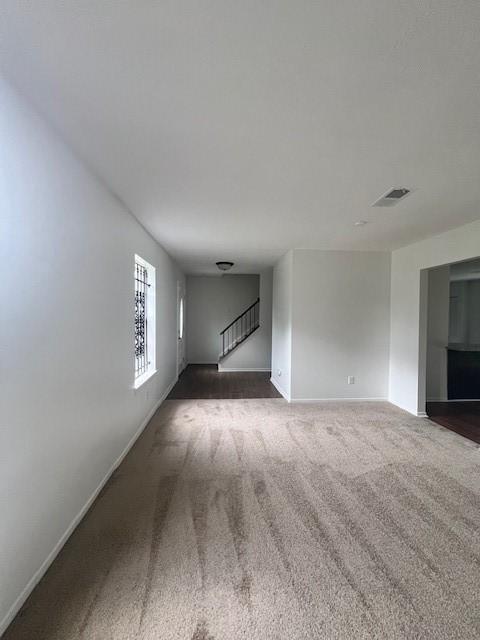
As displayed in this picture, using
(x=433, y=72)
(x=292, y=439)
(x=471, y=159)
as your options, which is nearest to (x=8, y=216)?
(x=433, y=72)

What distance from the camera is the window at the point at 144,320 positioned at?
4176 mm

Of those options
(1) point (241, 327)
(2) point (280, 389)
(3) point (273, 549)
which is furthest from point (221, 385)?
(3) point (273, 549)

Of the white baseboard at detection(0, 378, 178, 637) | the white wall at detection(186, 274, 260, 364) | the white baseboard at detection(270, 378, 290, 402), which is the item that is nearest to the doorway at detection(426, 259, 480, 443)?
the white baseboard at detection(270, 378, 290, 402)

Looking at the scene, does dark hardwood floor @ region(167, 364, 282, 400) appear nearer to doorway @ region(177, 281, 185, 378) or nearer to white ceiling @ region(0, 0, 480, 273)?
doorway @ region(177, 281, 185, 378)

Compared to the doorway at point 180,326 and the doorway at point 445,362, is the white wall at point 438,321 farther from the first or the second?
the doorway at point 180,326

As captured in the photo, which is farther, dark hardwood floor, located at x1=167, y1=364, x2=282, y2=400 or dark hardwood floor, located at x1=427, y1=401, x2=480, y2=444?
dark hardwood floor, located at x1=167, y1=364, x2=282, y2=400

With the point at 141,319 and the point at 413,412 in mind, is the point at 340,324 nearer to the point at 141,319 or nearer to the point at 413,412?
the point at 413,412

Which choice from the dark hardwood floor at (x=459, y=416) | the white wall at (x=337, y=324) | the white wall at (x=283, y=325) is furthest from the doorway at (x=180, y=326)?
the dark hardwood floor at (x=459, y=416)

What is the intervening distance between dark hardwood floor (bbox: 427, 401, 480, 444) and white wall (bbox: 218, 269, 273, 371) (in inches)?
154

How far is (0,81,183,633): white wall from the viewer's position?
1.49m

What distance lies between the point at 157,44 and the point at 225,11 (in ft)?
0.98

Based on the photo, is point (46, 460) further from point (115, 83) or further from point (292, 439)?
point (292, 439)

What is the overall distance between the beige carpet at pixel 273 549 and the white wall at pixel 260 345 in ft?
15.6

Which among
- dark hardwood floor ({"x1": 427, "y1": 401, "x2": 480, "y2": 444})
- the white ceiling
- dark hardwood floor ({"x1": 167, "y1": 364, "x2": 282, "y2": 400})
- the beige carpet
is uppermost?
the white ceiling
